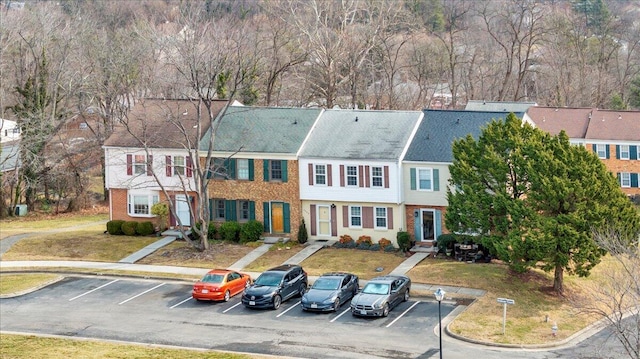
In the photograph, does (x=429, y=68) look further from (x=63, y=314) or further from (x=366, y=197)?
(x=63, y=314)

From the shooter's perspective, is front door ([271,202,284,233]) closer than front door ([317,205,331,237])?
No

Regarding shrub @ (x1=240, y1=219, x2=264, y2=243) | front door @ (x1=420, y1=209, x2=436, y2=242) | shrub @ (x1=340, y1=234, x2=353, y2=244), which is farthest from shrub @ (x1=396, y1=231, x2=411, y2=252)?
shrub @ (x1=240, y1=219, x2=264, y2=243)

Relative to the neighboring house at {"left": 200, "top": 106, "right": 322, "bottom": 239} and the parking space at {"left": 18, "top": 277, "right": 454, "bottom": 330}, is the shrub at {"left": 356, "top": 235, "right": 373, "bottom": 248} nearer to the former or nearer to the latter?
the neighboring house at {"left": 200, "top": 106, "right": 322, "bottom": 239}

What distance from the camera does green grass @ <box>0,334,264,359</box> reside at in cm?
3456

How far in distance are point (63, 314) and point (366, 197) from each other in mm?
17427

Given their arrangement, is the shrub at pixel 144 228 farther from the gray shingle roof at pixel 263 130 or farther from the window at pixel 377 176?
the window at pixel 377 176

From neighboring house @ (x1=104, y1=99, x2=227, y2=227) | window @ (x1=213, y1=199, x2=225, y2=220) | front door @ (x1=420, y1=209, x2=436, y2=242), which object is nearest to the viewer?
front door @ (x1=420, y1=209, x2=436, y2=242)

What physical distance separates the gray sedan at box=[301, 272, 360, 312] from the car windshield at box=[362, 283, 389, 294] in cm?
116

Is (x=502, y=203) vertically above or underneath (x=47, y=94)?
underneath

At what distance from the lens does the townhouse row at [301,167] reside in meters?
51.0

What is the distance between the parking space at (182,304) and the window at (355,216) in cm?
963

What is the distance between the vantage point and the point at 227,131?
180 feet

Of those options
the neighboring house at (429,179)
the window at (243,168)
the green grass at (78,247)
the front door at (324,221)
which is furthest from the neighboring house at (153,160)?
the neighboring house at (429,179)

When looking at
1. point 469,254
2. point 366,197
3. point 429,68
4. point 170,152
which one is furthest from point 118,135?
point 429,68
